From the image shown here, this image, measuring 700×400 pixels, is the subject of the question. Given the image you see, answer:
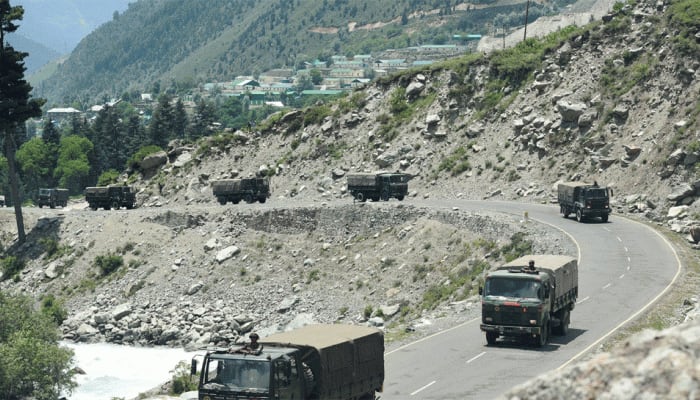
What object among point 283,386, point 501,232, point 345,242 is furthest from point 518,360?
point 345,242

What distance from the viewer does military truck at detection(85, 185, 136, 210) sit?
94.4m

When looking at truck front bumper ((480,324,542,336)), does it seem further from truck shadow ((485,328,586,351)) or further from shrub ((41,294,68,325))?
shrub ((41,294,68,325))

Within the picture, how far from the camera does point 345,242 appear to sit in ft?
244

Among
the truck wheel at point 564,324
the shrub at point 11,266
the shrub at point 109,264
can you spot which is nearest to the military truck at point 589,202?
the truck wheel at point 564,324

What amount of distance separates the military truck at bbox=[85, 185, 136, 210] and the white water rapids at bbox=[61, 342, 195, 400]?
28.9 m

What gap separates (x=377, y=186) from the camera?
260ft

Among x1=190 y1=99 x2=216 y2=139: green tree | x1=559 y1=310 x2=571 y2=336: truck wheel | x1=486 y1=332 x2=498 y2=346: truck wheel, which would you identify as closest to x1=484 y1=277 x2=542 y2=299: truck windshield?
x1=486 y1=332 x2=498 y2=346: truck wheel

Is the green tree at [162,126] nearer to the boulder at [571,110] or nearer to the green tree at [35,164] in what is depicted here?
the green tree at [35,164]

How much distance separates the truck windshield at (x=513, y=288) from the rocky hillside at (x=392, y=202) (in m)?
12.7

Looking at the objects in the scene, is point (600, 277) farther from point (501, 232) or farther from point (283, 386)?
point (283, 386)

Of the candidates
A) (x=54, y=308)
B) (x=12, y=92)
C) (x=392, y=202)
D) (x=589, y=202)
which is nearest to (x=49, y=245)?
(x=54, y=308)

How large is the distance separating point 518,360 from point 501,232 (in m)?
30.7

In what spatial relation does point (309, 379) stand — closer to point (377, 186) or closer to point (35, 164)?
point (377, 186)

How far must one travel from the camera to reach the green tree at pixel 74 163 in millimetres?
163375
